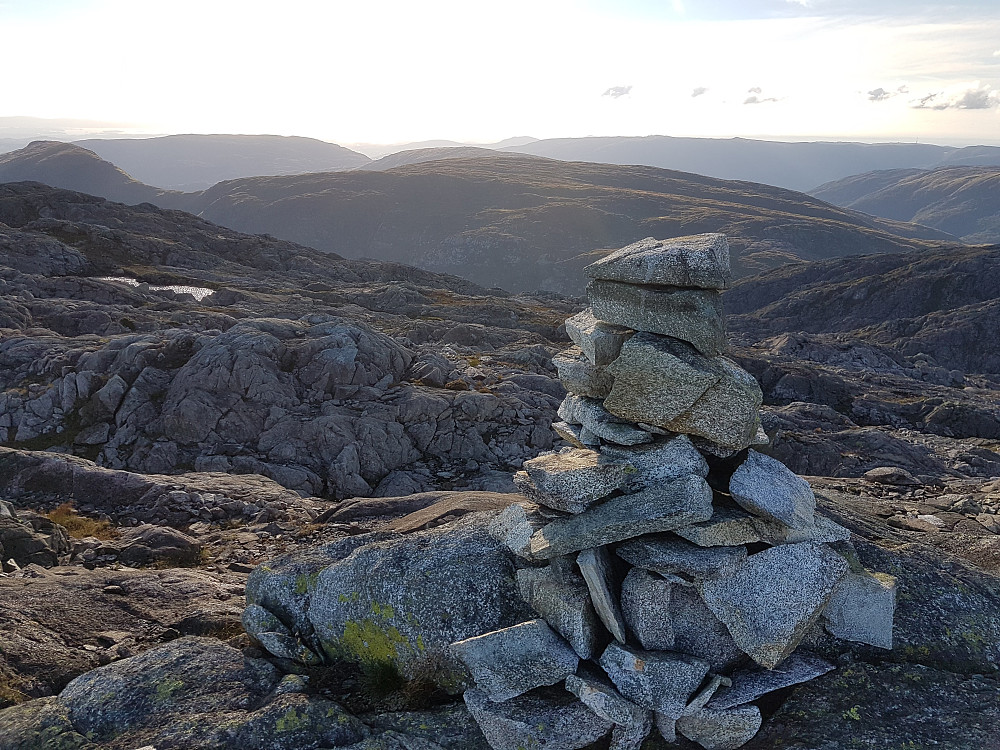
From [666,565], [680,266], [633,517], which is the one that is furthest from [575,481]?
[680,266]

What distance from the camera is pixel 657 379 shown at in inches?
467

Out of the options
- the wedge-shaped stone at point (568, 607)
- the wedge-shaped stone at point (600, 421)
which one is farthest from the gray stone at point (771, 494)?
the wedge-shaped stone at point (568, 607)

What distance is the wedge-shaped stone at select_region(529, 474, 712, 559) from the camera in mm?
10703

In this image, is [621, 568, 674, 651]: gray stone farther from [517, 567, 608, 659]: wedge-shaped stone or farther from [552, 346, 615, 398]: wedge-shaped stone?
[552, 346, 615, 398]: wedge-shaped stone

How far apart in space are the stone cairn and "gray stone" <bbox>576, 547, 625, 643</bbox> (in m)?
0.04

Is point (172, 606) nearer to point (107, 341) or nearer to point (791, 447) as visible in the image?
point (107, 341)

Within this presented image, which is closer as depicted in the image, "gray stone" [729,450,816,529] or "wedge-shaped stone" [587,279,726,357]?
"gray stone" [729,450,816,529]

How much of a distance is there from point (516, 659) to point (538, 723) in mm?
1069

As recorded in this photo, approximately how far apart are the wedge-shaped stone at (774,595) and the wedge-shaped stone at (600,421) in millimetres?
3069

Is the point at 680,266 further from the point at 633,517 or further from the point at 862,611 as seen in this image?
the point at 862,611

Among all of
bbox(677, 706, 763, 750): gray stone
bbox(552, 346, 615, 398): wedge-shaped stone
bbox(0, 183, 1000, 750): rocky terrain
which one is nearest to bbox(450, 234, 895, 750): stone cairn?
bbox(677, 706, 763, 750): gray stone

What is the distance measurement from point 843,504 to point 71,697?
18.8 meters

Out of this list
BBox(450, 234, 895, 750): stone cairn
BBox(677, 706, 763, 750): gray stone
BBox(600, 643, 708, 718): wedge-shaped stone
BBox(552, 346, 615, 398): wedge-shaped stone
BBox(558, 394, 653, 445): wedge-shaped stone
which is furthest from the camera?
BBox(552, 346, 615, 398): wedge-shaped stone

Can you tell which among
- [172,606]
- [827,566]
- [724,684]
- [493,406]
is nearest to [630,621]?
[724,684]
